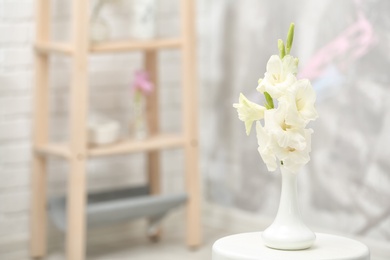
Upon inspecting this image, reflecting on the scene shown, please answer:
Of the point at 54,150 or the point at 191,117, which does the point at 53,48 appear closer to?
the point at 54,150

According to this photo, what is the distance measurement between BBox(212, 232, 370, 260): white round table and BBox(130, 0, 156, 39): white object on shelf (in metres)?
1.48

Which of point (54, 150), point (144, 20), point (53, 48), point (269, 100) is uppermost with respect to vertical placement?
point (144, 20)

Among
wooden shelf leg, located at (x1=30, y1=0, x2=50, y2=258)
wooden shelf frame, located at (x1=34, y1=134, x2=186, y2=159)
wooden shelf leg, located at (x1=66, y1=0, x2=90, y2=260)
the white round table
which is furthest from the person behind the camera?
wooden shelf leg, located at (x1=30, y1=0, x2=50, y2=258)

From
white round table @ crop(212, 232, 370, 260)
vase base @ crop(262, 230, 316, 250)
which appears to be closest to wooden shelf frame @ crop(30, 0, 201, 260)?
white round table @ crop(212, 232, 370, 260)

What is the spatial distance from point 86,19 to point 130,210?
0.74 m

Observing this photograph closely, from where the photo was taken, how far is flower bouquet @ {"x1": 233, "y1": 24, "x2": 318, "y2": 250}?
6.09 feet

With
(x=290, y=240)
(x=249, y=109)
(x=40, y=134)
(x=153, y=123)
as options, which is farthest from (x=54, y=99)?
(x=290, y=240)

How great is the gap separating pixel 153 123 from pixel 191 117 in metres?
0.27

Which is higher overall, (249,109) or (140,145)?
(249,109)

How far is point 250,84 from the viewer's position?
139 inches

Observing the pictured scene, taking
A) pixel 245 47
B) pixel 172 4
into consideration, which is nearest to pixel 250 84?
pixel 245 47

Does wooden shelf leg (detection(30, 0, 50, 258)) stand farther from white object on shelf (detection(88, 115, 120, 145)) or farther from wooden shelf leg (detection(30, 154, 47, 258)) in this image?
white object on shelf (detection(88, 115, 120, 145))

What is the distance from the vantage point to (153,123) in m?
3.57

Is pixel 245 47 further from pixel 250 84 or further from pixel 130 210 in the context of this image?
pixel 130 210
